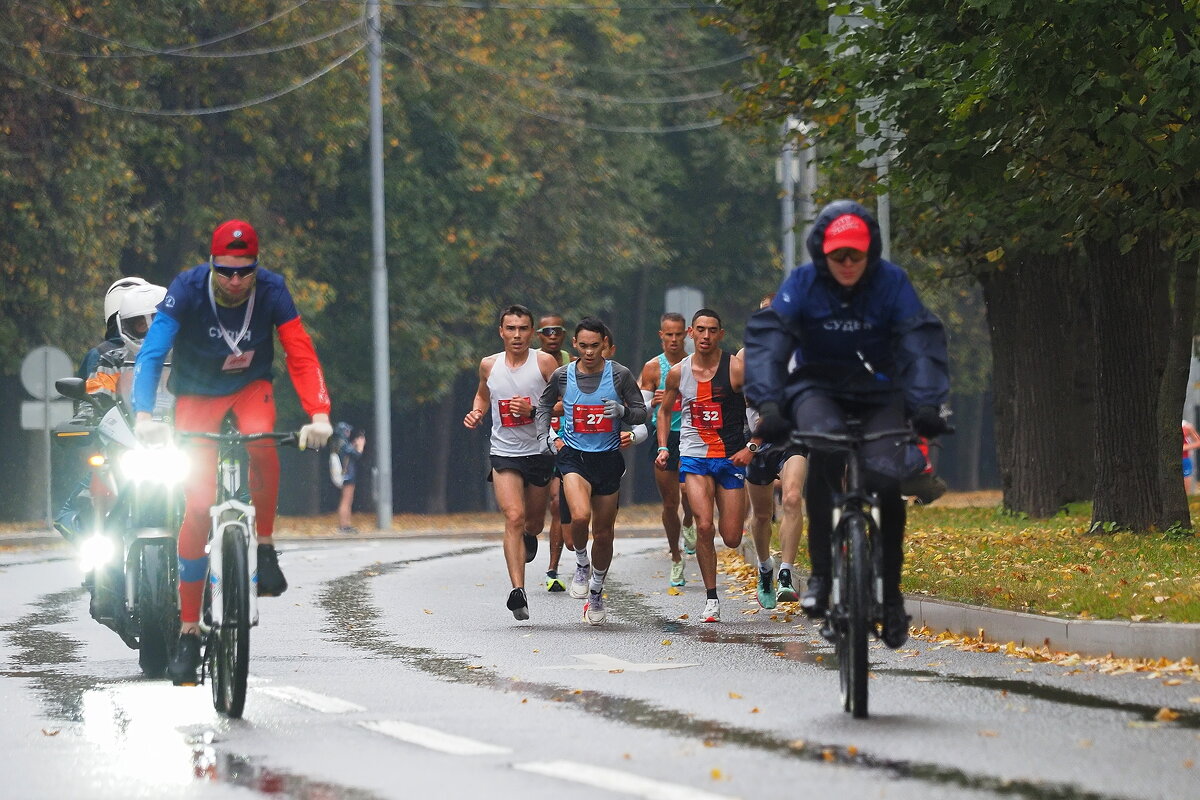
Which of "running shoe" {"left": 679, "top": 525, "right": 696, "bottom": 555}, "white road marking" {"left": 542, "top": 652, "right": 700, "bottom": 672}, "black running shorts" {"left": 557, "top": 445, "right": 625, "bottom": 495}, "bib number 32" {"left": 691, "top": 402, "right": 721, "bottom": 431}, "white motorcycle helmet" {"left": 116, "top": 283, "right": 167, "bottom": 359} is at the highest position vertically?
"white motorcycle helmet" {"left": 116, "top": 283, "right": 167, "bottom": 359}

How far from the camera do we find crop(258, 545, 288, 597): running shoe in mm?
9086

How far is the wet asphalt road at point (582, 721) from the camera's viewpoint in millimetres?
6973

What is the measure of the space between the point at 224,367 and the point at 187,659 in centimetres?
132

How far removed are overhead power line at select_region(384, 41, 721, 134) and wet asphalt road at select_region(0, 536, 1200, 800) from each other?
1052 inches

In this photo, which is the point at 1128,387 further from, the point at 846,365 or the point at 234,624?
the point at 234,624

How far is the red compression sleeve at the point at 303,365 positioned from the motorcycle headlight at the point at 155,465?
1.88ft

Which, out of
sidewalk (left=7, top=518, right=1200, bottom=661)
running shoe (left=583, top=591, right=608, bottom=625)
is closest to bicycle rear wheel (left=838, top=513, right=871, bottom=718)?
sidewalk (left=7, top=518, right=1200, bottom=661)

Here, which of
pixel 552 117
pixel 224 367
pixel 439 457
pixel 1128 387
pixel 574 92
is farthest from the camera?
pixel 439 457

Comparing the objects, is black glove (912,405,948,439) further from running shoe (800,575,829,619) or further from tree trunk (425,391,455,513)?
tree trunk (425,391,455,513)

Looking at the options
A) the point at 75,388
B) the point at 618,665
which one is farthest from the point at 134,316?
the point at 618,665

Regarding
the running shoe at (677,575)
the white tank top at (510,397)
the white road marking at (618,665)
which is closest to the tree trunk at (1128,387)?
the running shoe at (677,575)

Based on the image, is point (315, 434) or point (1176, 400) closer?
point (315, 434)

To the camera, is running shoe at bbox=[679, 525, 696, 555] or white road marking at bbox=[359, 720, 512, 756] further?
running shoe at bbox=[679, 525, 696, 555]

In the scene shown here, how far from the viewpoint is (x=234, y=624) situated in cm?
871
